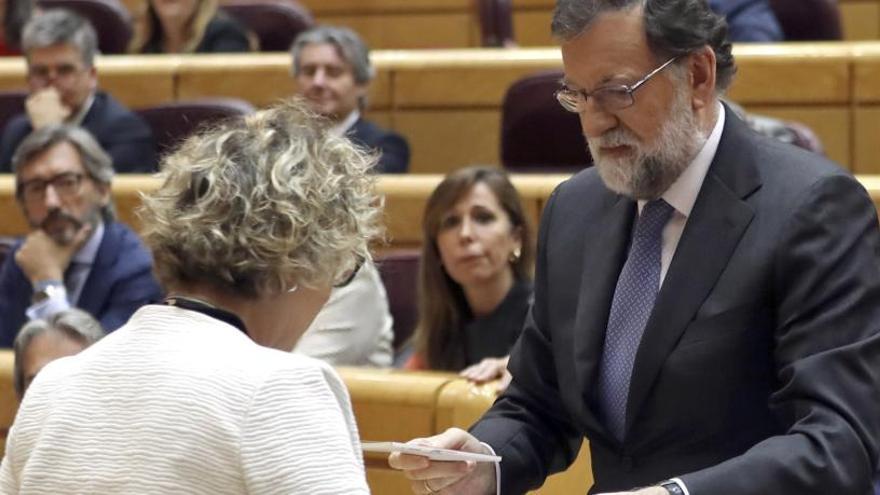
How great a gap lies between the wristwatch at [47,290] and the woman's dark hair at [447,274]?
99cm

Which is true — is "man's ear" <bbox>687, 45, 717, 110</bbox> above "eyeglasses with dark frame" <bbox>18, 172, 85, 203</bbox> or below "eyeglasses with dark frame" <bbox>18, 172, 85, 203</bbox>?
above

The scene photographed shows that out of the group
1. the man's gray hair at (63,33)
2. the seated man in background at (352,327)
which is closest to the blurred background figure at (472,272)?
the seated man in background at (352,327)

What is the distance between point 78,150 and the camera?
4488mm

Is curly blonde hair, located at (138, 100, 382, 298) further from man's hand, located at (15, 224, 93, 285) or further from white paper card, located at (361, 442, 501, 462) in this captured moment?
man's hand, located at (15, 224, 93, 285)

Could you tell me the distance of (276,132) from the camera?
62.9 inches

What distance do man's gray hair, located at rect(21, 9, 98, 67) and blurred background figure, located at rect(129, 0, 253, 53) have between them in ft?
2.60

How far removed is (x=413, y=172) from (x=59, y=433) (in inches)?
179

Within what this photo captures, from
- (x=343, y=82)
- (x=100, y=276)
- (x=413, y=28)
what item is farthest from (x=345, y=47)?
(x=413, y=28)

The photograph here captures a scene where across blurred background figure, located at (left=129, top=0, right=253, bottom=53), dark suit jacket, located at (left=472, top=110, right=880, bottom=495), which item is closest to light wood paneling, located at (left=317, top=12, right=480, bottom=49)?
blurred background figure, located at (left=129, top=0, right=253, bottom=53)

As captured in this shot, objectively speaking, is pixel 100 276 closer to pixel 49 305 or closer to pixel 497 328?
pixel 49 305

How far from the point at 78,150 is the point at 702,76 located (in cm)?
283

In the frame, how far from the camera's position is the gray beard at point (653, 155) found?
6.40ft

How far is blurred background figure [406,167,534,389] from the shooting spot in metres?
3.94

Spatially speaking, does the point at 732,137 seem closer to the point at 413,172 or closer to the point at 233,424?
the point at 233,424
